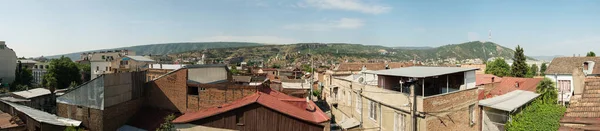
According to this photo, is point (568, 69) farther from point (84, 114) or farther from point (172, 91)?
point (84, 114)

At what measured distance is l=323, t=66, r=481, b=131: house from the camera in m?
15.0

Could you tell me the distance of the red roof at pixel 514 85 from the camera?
81.8 feet

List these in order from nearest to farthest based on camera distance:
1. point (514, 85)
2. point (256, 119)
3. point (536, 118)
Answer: point (536, 118)
point (256, 119)
point (514, 85)

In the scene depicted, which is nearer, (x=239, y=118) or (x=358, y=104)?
(x=239, y=118)

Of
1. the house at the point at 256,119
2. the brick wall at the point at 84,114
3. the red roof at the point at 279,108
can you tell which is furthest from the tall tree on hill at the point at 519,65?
the brick wall at the point at 84,114

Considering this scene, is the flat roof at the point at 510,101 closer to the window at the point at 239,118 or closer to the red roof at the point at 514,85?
the red roof at the point at 514,85

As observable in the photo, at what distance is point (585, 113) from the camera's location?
15.4 ft

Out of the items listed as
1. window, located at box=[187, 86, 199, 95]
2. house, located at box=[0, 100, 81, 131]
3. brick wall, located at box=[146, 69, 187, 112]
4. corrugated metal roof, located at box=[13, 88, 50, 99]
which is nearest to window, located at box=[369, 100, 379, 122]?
window, located at box=[187, 86, 199, 95]

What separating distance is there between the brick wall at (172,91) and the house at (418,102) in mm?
11035

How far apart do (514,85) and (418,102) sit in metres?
18.4

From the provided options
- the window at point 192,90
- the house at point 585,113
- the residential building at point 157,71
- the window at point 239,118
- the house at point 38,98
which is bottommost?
the house at point 38,98

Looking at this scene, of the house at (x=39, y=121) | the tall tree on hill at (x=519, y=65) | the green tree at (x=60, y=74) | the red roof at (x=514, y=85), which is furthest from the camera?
the green tree at (x=60, y=74)

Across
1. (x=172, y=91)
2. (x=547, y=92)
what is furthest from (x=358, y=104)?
(x=172, y=91)

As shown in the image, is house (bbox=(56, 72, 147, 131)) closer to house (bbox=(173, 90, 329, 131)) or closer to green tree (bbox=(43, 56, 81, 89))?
house (bbox=(173, 90, 329, 131))
